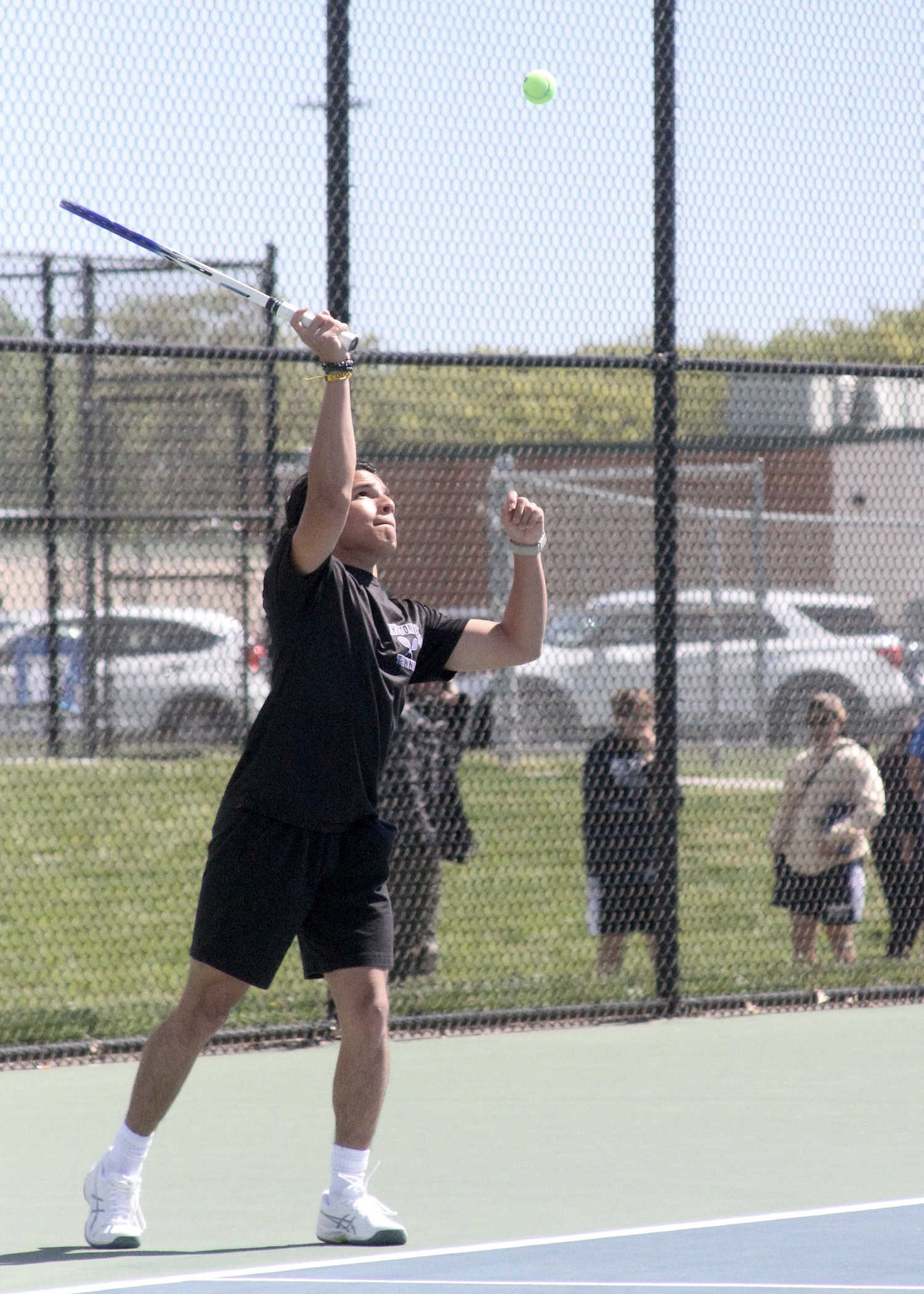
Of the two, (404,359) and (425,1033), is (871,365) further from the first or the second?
(425,1033)

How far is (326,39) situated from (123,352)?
4.39ft

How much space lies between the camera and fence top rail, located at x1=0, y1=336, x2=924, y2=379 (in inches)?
240

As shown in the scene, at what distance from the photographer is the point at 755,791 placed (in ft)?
34.2

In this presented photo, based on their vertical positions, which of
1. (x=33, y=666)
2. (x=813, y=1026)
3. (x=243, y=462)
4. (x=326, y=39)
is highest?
(x=326, y=39)

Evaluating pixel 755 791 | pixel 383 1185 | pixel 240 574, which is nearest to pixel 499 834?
pixel 755 791

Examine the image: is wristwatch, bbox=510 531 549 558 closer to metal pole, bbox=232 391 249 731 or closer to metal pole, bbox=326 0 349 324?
metal pole, bbox=326 0 349 324

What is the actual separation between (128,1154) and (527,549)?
1571mm

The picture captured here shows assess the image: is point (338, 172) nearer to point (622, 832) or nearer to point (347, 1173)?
point (622, 832)

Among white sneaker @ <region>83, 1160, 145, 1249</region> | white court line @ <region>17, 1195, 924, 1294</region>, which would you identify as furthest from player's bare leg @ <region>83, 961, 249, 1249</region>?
white court line @ <region>17, 1195, 924, 1294</region>

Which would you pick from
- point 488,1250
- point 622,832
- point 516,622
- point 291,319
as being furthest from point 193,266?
point 622,832

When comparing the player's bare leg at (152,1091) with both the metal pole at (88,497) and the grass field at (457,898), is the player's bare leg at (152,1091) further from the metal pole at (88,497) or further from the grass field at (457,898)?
the metal pole at (88,497)

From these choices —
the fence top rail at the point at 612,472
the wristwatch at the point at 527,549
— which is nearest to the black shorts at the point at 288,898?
the wristwatch at the point at 527,549

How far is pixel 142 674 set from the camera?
33.2 feet

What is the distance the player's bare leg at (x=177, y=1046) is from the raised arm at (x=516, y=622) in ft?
3.01
